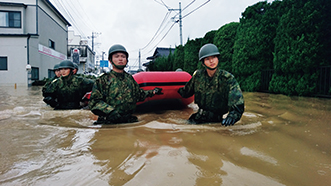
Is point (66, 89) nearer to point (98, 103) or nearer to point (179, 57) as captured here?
point (98, 103)

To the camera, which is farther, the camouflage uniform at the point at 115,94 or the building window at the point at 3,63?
the building window at the point at 3,63

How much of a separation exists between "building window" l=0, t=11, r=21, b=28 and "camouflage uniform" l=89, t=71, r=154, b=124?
18.0 metres

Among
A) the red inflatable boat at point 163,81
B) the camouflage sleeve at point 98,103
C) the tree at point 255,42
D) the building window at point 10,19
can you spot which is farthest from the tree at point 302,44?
the building window at point 10,19

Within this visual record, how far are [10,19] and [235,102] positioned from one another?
20.0 meters

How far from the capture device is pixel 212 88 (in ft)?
10.0

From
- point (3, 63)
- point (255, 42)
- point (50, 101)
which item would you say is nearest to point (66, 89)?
point (50, 101)

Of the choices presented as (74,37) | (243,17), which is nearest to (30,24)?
(243,17)

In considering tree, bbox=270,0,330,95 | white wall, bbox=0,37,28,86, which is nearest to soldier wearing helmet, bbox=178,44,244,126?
tree, bbox=270,0,330,95

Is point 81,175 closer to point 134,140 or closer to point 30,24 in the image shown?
point 134,140

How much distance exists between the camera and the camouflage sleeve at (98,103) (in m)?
2.88

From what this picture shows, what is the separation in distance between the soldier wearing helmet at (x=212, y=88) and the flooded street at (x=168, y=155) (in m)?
0.39

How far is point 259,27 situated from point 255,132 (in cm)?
654

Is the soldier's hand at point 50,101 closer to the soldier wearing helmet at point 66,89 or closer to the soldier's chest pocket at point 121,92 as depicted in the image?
the soldier wearing helmet at point 66,89

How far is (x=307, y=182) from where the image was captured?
4.50 feet
